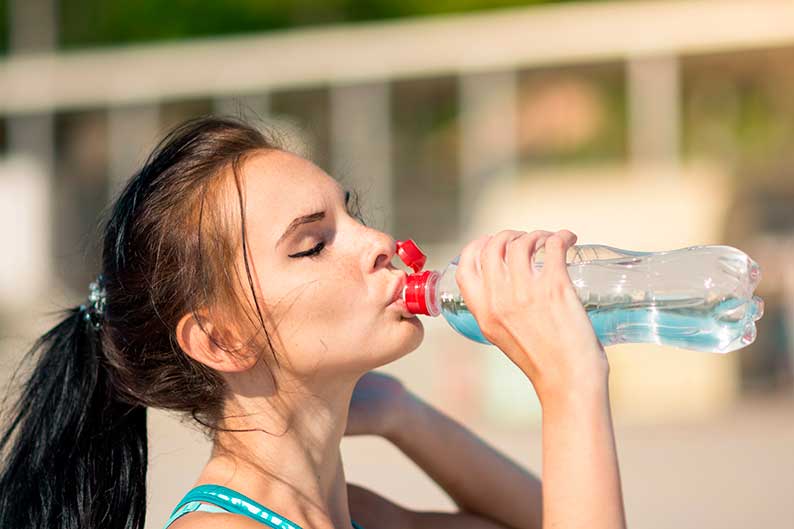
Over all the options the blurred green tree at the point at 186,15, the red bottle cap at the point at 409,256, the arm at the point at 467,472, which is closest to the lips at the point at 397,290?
the red bottle cap at the point at 409,256

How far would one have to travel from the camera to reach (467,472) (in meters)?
2.47

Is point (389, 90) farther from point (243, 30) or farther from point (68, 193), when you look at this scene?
point (243, 30)

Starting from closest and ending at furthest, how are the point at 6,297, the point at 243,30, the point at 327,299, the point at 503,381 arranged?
the point at 327,299
the point at 503,381
the point at 6,297
the point at 243,30

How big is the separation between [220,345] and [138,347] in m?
0.19

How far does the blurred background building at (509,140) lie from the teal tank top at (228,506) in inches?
266

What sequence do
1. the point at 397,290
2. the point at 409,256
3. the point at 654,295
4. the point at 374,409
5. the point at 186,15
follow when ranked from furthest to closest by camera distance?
the point at 186,15, the point at 374,409, the point at 654,295, the point at 409,256, the point at 397,290

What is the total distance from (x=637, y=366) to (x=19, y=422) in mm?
8547

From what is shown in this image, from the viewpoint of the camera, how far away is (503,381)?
10.0m

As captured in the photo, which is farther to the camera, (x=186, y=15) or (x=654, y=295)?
(x=186, y=15)

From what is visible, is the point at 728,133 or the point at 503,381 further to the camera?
the point at 728,133

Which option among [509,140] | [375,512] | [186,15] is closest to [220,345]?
[375,512]

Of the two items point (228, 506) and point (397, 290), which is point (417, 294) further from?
point (228, 506)

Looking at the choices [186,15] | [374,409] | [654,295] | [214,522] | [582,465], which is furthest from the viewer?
[186,15]

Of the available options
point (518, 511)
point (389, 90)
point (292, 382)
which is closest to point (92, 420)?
point (292, 382)
